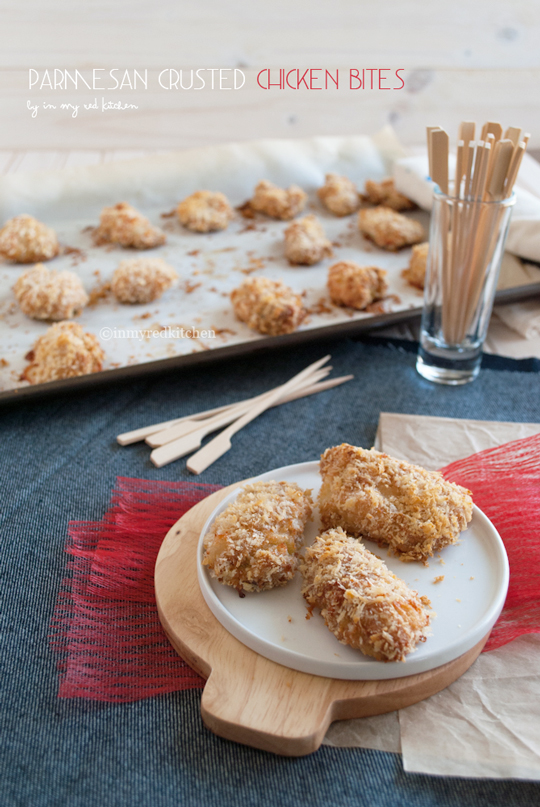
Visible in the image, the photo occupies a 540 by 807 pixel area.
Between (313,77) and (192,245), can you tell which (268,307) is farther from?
(313,77)

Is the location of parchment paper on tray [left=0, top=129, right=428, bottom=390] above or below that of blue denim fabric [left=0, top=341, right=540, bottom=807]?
above

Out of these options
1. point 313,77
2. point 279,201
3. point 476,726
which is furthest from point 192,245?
point 313,77

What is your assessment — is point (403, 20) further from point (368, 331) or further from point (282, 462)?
point (282, 462)

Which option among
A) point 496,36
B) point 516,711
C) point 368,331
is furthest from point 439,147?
point 496,36

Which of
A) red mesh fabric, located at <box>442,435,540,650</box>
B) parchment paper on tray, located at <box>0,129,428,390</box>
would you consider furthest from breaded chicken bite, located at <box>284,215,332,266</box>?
red mesh fabric, located at <box>442,435,540,650</box>

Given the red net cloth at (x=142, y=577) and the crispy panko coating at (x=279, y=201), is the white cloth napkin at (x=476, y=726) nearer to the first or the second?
the red net cloth at (x=142, y=577)

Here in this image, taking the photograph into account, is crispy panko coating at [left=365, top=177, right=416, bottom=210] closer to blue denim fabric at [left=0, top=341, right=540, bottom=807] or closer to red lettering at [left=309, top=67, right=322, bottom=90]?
blue denim fabric at [left=0, top=341, right=540, bottom=807]
